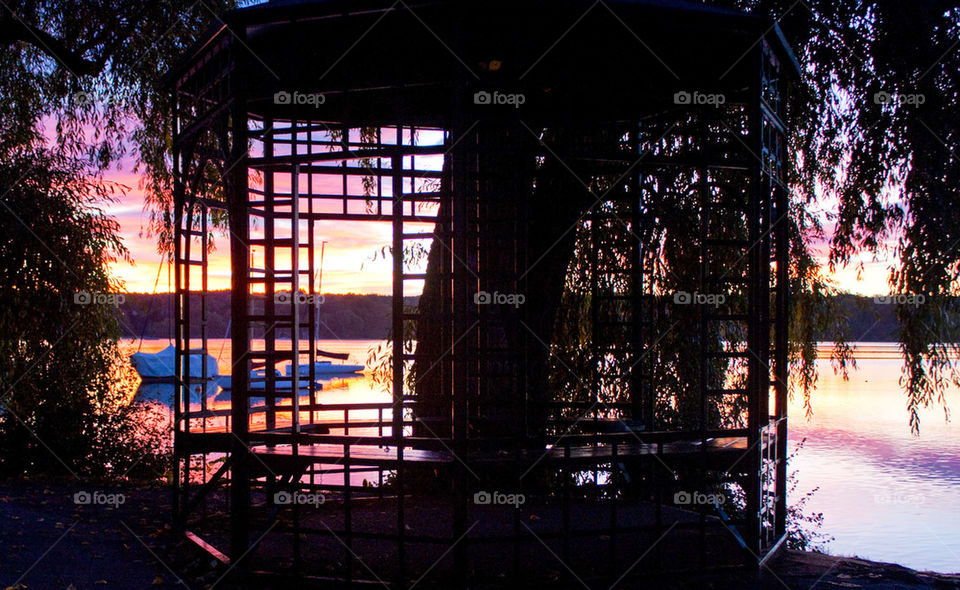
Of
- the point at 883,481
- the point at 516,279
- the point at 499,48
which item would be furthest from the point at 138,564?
the point at 883,481

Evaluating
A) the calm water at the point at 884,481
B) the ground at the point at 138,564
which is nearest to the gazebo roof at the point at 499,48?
the ground at the point at 138,564

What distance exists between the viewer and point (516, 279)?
19.5ft

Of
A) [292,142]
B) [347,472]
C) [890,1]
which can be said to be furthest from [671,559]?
[890,1]

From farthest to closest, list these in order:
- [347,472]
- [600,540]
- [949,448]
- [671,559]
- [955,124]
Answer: [949,448]
[955,124]
[600,540]
[671,559]
[347,472]

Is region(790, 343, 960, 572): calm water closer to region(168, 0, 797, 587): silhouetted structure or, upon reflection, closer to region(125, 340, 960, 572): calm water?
region(125, 340, 960, 572): calm water

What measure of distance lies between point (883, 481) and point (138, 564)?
57.8 ft

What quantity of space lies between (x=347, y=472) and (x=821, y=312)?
647cm

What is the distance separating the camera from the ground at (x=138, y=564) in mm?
6211

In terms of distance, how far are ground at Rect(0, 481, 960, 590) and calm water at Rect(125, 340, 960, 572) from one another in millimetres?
3797

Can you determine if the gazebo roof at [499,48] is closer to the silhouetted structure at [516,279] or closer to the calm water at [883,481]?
the silhouetted structure at [516,279]

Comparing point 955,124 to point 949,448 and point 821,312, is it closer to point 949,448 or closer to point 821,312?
point 821,312

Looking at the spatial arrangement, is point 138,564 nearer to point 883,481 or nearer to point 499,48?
point 499,48

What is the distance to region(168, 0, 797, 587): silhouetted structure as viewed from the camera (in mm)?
6039

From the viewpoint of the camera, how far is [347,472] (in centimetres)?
597
